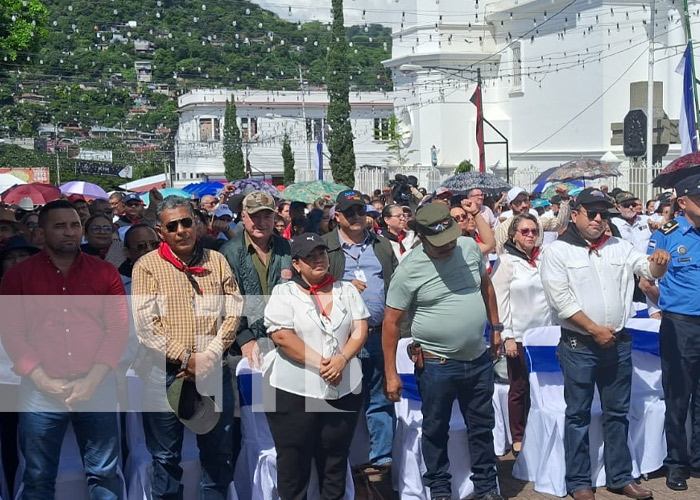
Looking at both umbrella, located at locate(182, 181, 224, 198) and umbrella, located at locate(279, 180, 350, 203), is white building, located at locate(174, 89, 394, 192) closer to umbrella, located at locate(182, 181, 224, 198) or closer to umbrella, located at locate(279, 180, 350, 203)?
umbrella, located at locate(182, 181, 224, 198)

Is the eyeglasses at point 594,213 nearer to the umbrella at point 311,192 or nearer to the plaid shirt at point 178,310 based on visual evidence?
the plaid shirt at point 178,310

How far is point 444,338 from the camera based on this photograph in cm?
604

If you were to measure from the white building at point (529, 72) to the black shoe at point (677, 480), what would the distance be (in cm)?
3062

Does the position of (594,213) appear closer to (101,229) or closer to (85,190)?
(101,229)

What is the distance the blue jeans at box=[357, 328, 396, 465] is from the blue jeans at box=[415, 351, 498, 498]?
1.35ft

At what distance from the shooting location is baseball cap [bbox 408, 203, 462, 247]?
5.96 m

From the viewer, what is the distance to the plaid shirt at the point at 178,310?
5480 mm

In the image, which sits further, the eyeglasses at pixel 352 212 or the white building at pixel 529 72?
the white building at pixel 529 72

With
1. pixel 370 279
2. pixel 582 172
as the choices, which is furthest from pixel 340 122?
pixel 370 279

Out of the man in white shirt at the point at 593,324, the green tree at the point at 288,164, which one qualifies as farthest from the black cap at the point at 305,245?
the green tree at the point at 288,164

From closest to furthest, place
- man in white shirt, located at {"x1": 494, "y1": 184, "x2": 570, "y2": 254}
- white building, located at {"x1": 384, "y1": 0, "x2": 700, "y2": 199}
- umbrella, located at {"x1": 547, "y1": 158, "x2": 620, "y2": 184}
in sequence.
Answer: man in white shirt, located at {"x1": 494, "y1": 184, "x2": 570, "y2": 254}
umbrella, located at {"x1": 547, "y1": 158, "x2": 620, "y2": 184}
white building, located at {"x1": 384, "y1": 0, "x2": 700, "y2": 199}

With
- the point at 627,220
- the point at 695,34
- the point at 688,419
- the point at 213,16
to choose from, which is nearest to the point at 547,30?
the point at 695,34

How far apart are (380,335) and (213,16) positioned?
4355cm

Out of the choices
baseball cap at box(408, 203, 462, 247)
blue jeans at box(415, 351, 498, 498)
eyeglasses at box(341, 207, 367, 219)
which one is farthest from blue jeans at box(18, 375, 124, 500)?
eyeglasses at box(341, 207, 367, 219)
